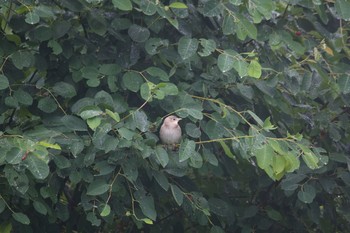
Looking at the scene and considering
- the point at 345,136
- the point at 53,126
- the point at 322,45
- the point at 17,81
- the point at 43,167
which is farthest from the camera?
the point at 345,136

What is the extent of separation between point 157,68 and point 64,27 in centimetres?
56

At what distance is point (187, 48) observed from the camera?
404 centimetres

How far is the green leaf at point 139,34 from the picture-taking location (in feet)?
13.7

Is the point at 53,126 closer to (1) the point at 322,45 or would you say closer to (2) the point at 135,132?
(2) the point at 135,132

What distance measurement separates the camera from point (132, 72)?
4.16 metres

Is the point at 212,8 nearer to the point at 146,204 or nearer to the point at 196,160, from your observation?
the point at 196,160

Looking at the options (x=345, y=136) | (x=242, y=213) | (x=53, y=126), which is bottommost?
(x=242, y=213)

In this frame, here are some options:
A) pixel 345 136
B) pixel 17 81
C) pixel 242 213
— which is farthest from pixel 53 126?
pixel 345 136

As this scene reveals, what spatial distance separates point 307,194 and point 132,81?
126 centimetres

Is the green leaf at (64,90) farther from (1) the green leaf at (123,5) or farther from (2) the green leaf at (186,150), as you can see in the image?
(2) the green leaf at (186,150)

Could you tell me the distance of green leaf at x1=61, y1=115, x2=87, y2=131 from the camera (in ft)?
12.6

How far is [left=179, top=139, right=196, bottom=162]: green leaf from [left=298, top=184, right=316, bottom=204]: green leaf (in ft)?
3.41

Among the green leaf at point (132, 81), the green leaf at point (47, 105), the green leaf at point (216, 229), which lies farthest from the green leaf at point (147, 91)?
the green leaf at point (216, 229)

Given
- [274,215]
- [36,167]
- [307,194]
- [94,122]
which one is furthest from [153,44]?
[274,215]
